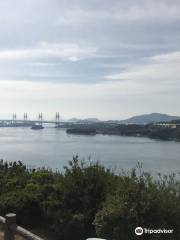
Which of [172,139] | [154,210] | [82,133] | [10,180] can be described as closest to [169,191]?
[154,210]

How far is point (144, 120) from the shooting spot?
188875 millimetres

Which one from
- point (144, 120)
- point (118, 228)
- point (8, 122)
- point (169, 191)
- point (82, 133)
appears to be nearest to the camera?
point (118, 228)

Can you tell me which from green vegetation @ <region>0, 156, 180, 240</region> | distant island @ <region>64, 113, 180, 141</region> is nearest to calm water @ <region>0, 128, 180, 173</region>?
green vegetation @ <region>0, 156, 180, 240</region>

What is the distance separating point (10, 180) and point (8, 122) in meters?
167

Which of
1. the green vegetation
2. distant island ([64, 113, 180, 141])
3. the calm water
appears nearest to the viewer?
the green vegetation

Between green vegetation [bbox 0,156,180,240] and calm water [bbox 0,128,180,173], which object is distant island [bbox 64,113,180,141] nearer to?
calm water [bbox 0,128,180,173]

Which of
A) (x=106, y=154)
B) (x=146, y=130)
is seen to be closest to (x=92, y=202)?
(x=106, y=154)

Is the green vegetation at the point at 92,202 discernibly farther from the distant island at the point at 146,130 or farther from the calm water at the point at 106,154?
the distant island at the point at 146,130

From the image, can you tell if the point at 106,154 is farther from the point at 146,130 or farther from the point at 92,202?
the point at 146,130

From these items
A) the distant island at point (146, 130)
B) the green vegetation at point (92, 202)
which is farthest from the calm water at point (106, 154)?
the distant island at point (146, 130)

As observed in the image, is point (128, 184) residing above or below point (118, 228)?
above

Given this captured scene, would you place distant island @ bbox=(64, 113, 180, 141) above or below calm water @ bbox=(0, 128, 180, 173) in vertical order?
above

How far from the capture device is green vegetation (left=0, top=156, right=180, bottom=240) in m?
6.49

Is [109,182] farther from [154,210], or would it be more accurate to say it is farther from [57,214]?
[154,210]
